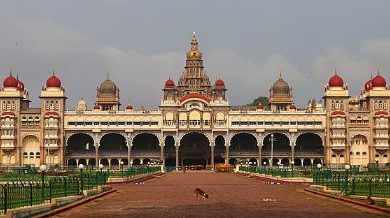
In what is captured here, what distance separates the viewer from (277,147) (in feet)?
362

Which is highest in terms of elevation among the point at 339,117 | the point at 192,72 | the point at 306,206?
the point at 192,72

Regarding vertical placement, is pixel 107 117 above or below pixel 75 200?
above

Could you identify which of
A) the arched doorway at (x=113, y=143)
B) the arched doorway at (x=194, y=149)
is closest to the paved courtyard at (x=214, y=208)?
the arched doorway at (x=194, y=149)

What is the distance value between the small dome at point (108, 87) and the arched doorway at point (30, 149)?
1873cm

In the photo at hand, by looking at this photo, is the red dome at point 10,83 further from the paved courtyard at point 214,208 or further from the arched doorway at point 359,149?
the paved courtyard at point 214,208

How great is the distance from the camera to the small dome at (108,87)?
393 ft

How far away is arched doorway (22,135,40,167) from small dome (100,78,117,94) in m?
18.7

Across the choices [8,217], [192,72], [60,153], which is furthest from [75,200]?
[192,72]

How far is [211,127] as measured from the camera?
105562mm

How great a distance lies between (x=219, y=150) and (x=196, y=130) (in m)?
5.04

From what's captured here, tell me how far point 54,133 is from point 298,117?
105ft

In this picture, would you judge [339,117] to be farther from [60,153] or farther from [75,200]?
[75,200]

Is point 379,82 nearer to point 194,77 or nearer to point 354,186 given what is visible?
point 194,77

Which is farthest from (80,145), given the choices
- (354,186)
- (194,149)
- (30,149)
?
(354,186)
